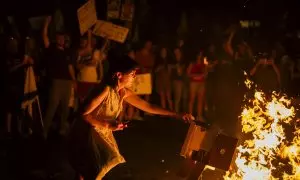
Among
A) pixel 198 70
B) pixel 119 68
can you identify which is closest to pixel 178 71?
pixel 198 70

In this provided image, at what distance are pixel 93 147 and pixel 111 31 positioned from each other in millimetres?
5096

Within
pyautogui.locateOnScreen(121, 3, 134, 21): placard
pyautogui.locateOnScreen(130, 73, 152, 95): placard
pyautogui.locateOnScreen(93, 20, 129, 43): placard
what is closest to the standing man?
pyautogui.locateOnScreen(93, 20, 129, 43): placard

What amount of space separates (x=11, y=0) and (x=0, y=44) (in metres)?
8.13

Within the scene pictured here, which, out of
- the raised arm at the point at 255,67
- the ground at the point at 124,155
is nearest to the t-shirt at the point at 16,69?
the ground at the point at 124,155

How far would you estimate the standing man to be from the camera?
9.53 m

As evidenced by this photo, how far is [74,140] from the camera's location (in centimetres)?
542

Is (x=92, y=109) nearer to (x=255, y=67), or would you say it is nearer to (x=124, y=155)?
(x=124, y=155)

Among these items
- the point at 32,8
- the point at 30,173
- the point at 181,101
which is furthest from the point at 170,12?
the point at 30,173

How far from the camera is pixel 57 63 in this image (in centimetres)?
954

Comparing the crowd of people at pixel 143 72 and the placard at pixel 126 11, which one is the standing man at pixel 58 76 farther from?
the placard at pixel 126 11

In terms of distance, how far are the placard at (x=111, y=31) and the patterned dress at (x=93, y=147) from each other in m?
4.74

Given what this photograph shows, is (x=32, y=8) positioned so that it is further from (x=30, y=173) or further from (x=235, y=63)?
(x=30, y=173)

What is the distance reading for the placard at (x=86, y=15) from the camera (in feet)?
31.6

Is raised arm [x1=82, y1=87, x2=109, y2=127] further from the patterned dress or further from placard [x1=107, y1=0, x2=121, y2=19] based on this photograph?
placard [x1=107, y1=0, x2=121, y2=19]
